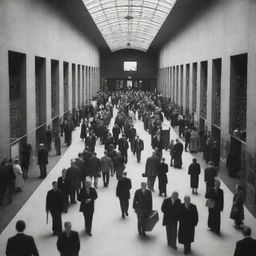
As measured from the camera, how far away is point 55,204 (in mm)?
10617

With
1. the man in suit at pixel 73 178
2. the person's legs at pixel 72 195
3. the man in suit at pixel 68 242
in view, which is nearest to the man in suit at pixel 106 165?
the man in suit at pixel 73 178

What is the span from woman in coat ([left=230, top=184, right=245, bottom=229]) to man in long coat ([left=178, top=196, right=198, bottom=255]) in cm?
188

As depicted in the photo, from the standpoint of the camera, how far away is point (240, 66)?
721 inches

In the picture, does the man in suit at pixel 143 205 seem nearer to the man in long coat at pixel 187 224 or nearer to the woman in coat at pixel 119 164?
the man in long coat at pixel 187 224

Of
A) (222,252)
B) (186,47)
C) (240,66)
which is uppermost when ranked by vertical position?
(186,47)

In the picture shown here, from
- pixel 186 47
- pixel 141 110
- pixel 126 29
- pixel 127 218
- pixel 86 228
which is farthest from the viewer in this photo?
pixel 126 29

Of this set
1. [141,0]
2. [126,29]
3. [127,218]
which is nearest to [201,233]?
[127,218]

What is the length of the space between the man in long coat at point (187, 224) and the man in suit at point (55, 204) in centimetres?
278

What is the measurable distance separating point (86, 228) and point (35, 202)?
3286 millimetres

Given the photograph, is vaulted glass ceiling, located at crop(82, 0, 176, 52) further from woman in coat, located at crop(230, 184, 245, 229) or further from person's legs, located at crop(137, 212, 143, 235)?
person's legs, located at crop(137, 212, 143, 235)

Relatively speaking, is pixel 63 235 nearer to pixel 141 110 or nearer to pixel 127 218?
pixel 127 218

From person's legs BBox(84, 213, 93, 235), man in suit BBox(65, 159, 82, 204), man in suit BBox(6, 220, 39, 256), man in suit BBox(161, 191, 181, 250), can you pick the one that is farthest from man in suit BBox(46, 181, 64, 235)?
man in suit BBox(6, 220, 39, 256)

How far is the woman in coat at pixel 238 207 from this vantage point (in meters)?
11.2

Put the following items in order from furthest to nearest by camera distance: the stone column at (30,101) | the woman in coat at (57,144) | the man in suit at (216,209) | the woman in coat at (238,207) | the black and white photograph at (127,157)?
the woman in coat at (57,144), the stone column at (30,101), the woman in coat at (238,207), the man in suit at (216,209), the black and white photograph at (127,157)
